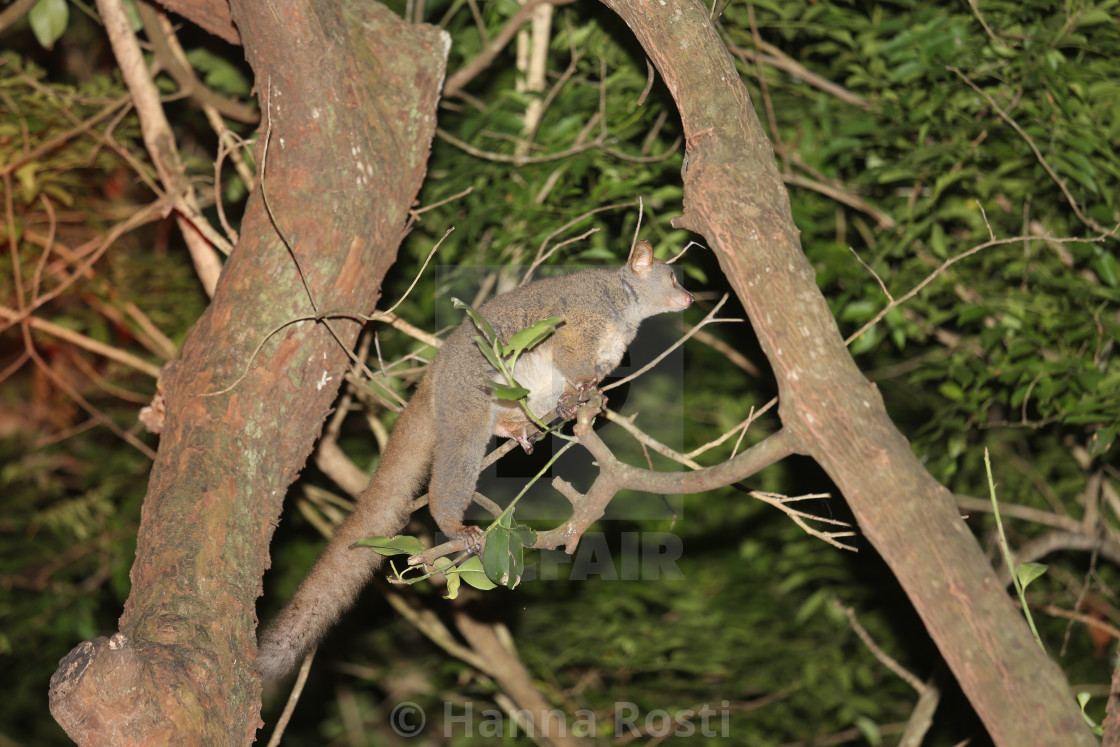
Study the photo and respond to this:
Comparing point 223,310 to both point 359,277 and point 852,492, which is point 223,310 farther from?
point 852,492

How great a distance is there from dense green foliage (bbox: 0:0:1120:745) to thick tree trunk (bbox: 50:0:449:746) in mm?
1050

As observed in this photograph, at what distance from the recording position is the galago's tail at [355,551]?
10.3 feet

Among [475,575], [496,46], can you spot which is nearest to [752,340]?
[496,46]

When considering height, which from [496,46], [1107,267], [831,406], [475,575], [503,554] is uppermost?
[496,46]

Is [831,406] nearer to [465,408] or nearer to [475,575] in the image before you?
[475,575]

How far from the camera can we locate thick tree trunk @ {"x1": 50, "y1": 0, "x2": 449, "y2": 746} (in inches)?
110

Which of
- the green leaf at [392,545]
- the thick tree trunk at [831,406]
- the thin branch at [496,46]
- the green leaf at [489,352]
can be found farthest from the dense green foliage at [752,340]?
the green leaf at [392,545]

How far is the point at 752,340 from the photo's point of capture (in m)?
6.61

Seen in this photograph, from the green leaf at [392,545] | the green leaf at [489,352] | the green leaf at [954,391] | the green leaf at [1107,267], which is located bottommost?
the green leaf at [954,391]

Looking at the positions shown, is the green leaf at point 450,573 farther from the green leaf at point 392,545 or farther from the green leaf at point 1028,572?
the green leaf at point 1028,572

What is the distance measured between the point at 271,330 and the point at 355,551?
3.09ft

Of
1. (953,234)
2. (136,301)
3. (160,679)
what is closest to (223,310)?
(160,679)

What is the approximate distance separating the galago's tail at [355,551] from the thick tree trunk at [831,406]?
171 centimetres

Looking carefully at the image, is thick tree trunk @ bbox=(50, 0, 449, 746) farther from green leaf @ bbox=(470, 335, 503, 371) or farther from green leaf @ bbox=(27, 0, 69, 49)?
green leaf @ bbox=(27, 0, 69, 49)
